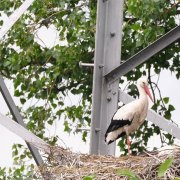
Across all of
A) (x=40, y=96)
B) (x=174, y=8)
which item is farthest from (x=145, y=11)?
(x=40, y=96)

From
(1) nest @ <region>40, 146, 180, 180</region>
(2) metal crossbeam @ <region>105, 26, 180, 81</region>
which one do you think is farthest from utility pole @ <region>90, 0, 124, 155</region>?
(1) nest @ <region>40, 146, 180, 180</region>

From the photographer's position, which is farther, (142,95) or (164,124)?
(142,95)

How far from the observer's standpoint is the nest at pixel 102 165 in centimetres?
975

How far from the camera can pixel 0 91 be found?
10945mm

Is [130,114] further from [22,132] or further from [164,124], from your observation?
[22,132]

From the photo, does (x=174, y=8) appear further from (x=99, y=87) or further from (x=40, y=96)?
(x=99, y=87)

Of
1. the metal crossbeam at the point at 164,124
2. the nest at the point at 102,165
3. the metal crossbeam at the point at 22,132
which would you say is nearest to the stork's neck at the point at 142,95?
the metal crossbeam at the point at 164,124

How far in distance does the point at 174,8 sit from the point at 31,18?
176 centimetres

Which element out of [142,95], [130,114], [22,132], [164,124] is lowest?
[22,132]

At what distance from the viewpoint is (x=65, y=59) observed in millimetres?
15195

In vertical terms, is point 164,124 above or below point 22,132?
above

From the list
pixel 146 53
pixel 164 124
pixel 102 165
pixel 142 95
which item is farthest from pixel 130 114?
pixel 102 165

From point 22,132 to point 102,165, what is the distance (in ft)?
2.23

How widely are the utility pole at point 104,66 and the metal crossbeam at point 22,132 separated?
114cm
